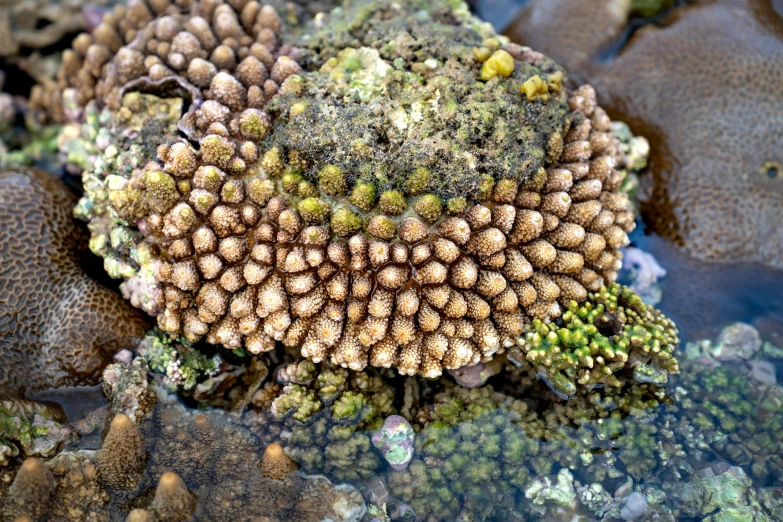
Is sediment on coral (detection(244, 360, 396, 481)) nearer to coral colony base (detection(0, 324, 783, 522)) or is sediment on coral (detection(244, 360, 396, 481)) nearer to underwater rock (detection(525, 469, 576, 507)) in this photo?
coral colony base (detection(0, 324, 783, 522))

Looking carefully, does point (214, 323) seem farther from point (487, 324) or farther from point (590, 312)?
point (590, 312)

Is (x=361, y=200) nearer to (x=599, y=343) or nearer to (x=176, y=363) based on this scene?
(x=176, y=363)

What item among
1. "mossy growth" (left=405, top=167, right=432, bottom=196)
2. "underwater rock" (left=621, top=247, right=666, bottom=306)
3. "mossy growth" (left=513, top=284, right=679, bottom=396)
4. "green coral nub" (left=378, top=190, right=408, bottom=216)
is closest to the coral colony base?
"mossy growth" (left=513, top=284, right=679, bottom=396)

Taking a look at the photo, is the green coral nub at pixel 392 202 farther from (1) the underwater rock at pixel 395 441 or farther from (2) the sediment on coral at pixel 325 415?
(1) the underwater rock at pixel 395 441

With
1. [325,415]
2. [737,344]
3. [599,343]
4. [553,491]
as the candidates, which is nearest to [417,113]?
[599,343]

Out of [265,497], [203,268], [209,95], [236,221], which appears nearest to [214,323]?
[203,268]

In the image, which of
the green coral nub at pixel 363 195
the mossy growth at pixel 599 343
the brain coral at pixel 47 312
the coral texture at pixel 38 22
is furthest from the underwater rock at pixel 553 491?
the coral texture at pixel 38 22
